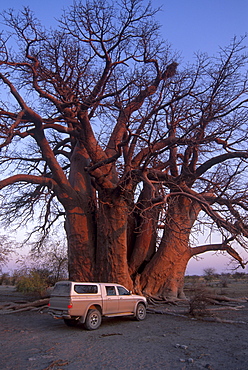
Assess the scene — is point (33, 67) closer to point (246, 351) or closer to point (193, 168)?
point (193, 168)

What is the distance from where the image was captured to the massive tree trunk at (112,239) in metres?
11.9

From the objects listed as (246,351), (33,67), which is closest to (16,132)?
(33,67)

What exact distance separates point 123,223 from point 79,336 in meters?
5.37

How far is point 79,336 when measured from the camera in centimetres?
753

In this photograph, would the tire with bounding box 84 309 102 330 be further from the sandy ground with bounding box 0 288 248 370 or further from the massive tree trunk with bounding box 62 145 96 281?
the massive tree trunk with bounding box 62 145 96 281

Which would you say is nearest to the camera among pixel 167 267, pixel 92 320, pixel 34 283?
pixel 92 320

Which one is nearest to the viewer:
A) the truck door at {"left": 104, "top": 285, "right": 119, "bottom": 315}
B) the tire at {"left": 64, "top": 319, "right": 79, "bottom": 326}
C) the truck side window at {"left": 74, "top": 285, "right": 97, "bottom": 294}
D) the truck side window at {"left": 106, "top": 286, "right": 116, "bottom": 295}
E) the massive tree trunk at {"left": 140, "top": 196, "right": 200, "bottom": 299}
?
the truck side window at {"left": 74, "top": 285, "right": 97, "bottom": 294}

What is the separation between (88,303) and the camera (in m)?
8.45

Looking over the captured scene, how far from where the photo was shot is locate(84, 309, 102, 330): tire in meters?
8.25

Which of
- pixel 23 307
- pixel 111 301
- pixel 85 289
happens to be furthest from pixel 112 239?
pixel 23 307

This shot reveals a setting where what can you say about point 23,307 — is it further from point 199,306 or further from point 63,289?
point 199,306

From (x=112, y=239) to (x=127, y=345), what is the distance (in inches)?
226

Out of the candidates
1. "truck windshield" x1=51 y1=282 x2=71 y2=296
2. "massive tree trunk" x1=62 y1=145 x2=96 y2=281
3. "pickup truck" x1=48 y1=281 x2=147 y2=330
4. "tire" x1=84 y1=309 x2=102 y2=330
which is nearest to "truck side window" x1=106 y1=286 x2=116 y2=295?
"pickup truck" x1=48 y1=281 x2=147 y2=330

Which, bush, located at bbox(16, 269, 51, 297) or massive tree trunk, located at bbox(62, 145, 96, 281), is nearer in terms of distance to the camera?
massive tree trunk, located at bbox(62, 145, 96, 281)
